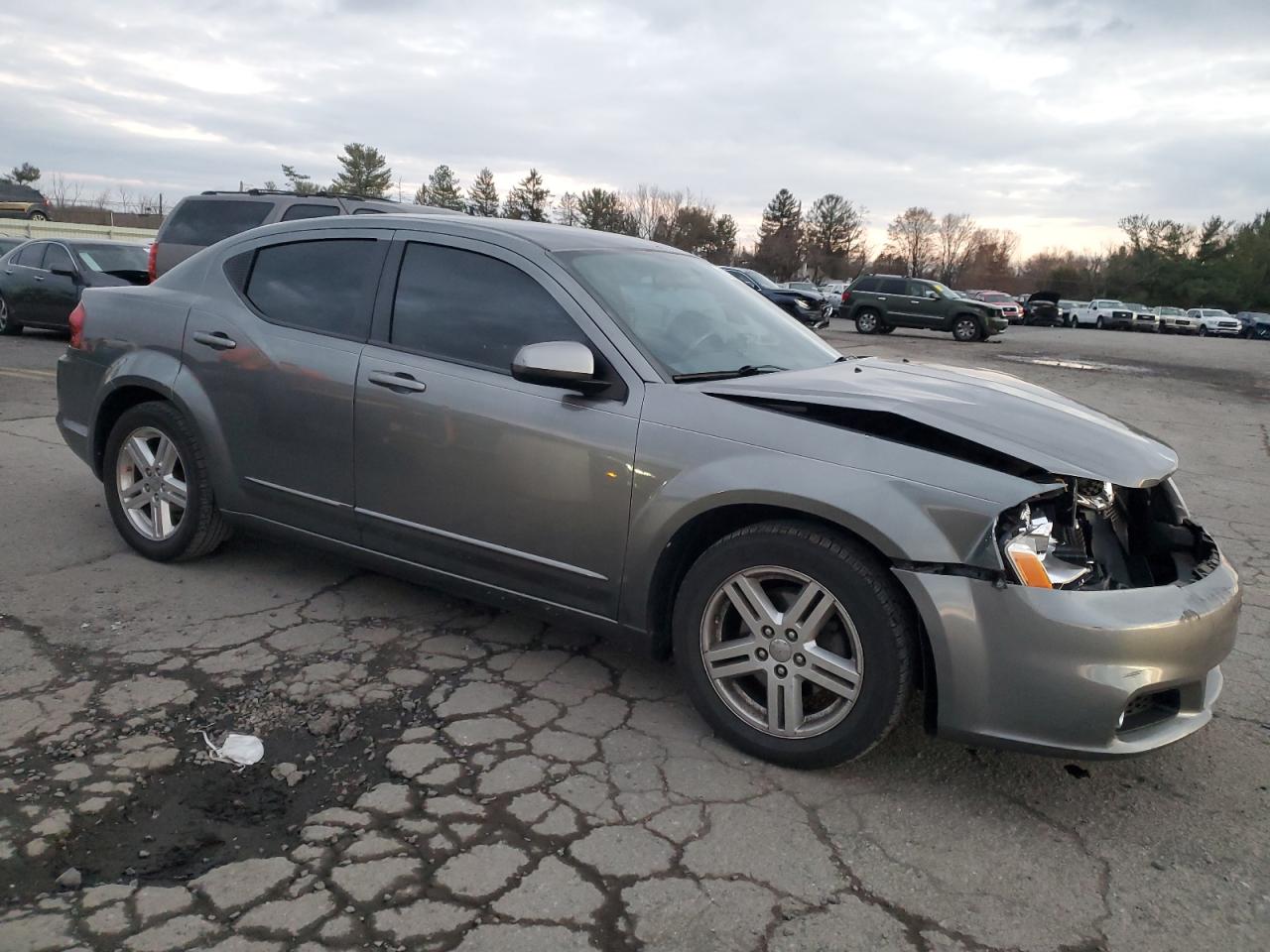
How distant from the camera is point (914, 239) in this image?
338ft

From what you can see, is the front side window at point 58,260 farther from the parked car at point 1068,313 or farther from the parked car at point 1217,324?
the parked car at point 1217,324

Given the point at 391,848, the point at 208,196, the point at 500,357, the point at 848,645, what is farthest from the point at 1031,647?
the point at 208,196

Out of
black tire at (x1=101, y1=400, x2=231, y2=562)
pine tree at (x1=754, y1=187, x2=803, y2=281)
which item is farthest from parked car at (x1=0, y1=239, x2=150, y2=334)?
pine tree at (x1=754, y1=187, x2=803, y2=281)

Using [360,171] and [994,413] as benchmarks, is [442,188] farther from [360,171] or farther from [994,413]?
[994,413]

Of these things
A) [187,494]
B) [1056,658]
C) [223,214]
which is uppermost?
[223,214]

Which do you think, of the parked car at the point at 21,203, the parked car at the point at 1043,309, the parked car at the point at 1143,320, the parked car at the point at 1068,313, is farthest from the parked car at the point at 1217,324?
the parked car at the point at 21,203

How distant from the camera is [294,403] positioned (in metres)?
3.93

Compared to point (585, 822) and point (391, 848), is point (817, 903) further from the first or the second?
point (391, 848)

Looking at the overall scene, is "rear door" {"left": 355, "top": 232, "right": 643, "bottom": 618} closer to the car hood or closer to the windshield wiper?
the windshield wiper

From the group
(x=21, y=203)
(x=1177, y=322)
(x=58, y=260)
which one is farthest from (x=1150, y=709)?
(x=1177, y=322)

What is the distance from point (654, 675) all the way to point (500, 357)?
1.36 metres

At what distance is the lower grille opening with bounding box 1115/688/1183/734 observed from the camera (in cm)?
267

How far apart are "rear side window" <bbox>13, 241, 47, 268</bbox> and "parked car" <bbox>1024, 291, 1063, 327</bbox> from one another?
149 ft

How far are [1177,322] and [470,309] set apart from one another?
5644 cm
